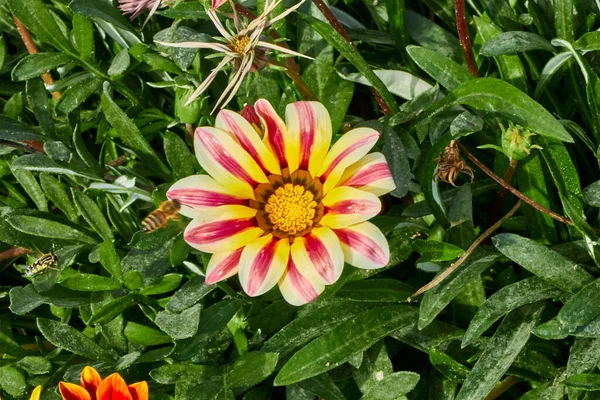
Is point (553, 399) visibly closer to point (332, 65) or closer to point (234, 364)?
point (234, 364)

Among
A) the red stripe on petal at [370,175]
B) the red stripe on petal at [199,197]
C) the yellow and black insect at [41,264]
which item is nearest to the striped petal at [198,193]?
the red stripe on petal at [199,197]

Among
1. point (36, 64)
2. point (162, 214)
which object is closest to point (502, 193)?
point (162, 214)

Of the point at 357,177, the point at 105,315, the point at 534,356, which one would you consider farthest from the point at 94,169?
the point at 534,356

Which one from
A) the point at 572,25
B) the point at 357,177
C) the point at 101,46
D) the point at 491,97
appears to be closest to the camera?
the point at 357,177

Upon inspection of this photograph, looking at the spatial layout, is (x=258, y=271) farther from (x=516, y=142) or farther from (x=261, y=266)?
(x=516, y=142)

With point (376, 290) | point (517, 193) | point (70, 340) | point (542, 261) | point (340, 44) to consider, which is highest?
point (340, 44)

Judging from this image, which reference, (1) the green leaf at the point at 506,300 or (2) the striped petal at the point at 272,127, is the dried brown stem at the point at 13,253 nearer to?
(2) the striped petal at the point at 272,127
